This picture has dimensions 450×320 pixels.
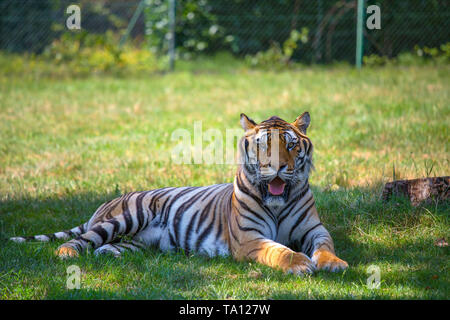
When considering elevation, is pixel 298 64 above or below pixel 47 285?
above

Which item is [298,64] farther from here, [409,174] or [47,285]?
[47,285]

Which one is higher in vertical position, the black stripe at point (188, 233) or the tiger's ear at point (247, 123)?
the tiger's ear at point (247, 123)

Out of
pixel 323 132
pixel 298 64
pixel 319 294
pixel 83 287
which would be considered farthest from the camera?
pixel 298 64

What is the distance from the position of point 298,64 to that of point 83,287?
11957mm

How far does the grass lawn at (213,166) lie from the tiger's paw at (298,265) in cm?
6

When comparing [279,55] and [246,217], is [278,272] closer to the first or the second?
[246,217]

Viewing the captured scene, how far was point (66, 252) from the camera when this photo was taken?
4.97m

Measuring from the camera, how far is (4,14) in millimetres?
15969

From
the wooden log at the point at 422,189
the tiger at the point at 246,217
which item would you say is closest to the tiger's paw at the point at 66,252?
the tiger at the point at 246,217

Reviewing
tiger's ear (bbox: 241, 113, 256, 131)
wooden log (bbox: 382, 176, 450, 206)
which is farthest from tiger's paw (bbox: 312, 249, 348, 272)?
wooden log (bbox: 382, 176, 450, 206)

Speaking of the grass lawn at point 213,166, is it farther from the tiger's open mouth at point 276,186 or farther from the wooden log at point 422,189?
the tiger's open mouth at point 276,186

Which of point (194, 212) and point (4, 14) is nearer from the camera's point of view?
point (194, 212)

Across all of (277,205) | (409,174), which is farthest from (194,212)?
(409,174)

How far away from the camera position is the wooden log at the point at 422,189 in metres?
5.49
